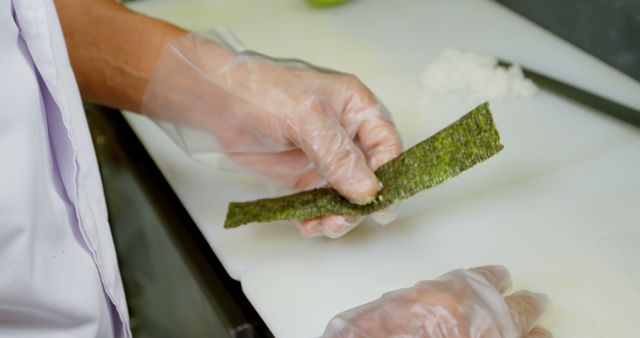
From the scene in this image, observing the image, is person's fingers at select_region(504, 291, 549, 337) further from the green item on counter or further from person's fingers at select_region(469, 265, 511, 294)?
the green item on counter

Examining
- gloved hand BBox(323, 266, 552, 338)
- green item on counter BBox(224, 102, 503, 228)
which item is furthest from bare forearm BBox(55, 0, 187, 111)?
gloved hand BBox(323, 266, 552, 338)

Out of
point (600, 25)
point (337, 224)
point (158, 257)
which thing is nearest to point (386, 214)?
point (337, 224)

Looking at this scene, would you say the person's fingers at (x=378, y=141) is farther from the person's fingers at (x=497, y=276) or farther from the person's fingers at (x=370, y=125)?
the person's fingers at (x=497, y=276)

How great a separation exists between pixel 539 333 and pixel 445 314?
0.12 meters

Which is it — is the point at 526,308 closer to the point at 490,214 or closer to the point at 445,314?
the point at 445,314

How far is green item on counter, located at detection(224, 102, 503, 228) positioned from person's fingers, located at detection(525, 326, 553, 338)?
0.18 meters

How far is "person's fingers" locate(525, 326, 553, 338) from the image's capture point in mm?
729

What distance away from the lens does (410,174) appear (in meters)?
0.85

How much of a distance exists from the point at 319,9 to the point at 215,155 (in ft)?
1.69

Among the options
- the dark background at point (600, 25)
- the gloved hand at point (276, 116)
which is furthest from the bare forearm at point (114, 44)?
the dark background at point (600, 25)

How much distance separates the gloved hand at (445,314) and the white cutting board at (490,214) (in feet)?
0.36

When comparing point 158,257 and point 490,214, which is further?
point 158,257

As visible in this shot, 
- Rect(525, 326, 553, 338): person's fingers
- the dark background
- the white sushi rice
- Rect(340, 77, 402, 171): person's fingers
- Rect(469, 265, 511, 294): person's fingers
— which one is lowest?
Rect(525, 326, 553, 338): person's fingers

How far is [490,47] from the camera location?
1.25 meters
